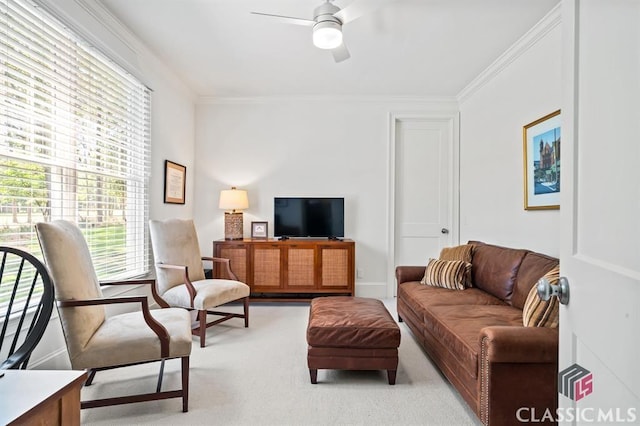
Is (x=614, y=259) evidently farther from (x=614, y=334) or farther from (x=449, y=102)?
(x=449, y=102)

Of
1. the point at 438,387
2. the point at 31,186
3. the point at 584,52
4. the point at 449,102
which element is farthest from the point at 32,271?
the point at 449,102

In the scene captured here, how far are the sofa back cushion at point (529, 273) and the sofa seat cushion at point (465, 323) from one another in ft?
0.30

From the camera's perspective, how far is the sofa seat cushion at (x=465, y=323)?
1.85 metres

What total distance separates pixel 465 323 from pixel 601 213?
61.6 inches

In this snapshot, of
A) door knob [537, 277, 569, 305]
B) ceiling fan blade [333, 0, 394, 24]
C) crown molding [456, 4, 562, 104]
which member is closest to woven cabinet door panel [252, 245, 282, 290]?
ceiling fan blade [333, 0, 394, 24]

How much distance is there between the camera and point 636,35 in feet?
2.14

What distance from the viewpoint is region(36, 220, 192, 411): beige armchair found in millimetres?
1789

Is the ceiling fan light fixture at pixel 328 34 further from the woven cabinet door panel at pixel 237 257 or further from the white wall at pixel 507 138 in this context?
the woven cabinet door panel at pixel 237 257

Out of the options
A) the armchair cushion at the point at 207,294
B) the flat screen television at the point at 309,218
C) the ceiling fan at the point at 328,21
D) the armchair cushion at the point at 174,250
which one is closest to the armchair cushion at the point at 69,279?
the armchair cushion at the point at 207,294

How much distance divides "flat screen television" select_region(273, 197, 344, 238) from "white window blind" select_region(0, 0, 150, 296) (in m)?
1.62

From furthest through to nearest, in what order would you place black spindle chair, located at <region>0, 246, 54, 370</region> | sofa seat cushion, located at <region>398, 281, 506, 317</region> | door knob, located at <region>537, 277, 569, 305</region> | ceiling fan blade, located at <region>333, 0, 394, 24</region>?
sofa seat cushion, located at <region>398, 281, 506, 317</region>
ceiling fan blade, located at <region>333, 0, 394, 24</region>
black spindle chair, located at <region>0, 246, 54, 370</region>
door knob, located at <region>537, 277, 569, 305</region>

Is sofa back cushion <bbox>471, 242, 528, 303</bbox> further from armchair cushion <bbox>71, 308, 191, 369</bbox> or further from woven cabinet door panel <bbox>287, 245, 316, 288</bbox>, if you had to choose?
armchair cushion <bbox>71, 308, 191, 369</bbox>

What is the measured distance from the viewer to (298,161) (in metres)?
4.60

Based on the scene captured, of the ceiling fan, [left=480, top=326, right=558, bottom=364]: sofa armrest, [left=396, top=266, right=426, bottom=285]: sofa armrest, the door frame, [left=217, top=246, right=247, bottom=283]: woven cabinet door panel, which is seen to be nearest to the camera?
[left=480, top=326, right=558, bottom=364]: sofa armrest
